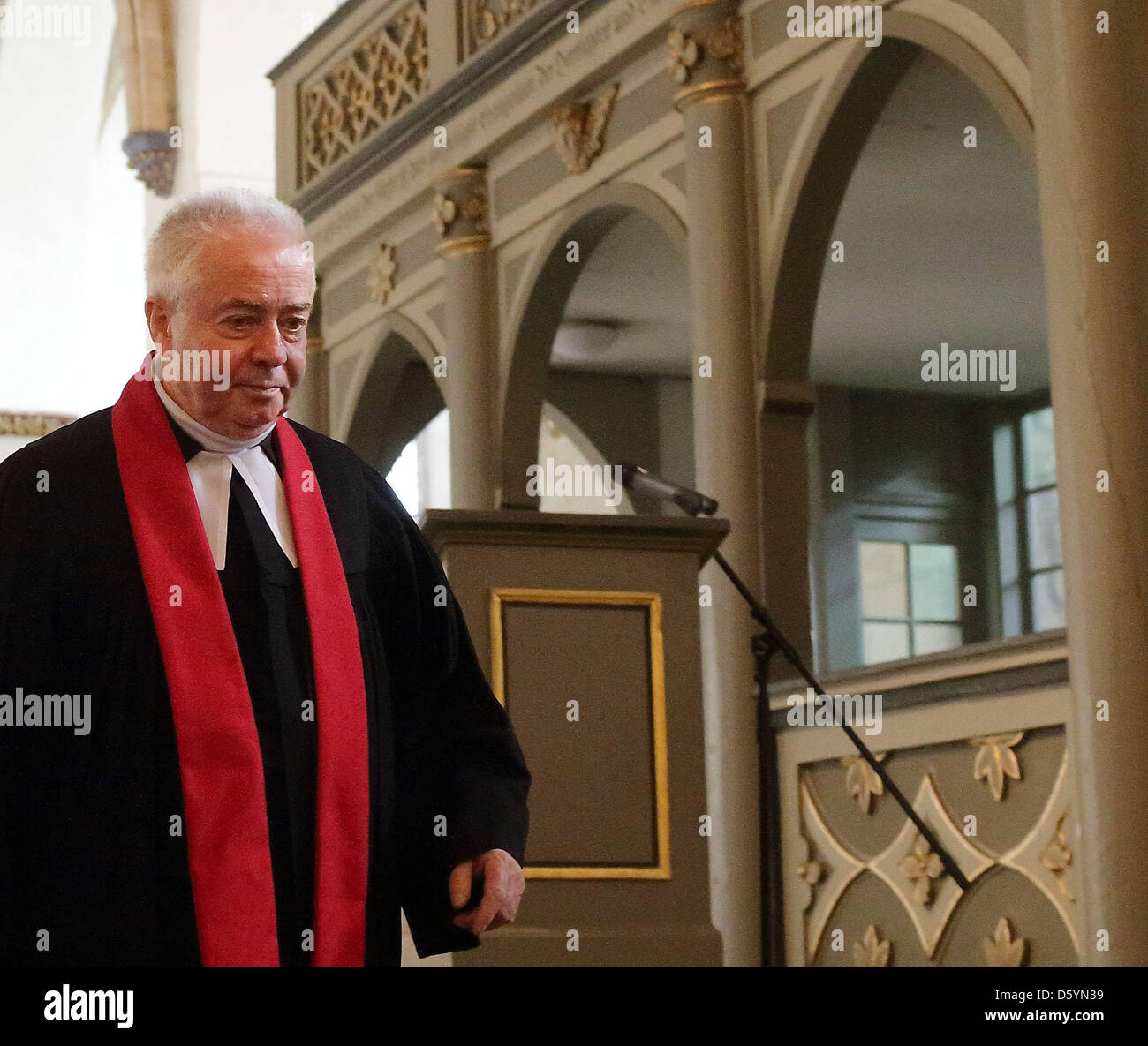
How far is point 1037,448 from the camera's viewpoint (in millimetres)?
15156

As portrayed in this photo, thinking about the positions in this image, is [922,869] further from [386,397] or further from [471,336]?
[386,397]

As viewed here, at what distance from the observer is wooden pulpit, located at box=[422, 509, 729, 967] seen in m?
5.45

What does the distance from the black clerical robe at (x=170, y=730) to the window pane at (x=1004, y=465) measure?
42.9 feet

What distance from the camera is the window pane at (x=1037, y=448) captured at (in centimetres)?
1505

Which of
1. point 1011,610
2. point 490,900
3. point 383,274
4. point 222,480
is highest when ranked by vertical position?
point 383,274

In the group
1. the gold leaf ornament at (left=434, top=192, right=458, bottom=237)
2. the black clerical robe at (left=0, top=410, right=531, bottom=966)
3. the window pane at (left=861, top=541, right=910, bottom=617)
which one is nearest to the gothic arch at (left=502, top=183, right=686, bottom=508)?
the gold leaf ornament at (left=434, top=192, right=458, bottom=237)

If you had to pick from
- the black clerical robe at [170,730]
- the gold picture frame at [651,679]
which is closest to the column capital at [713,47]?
the gold picture frame at [651,679]

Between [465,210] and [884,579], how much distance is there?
19.9 feet

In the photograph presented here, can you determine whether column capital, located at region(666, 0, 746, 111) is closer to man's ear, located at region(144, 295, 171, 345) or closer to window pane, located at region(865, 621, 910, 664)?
man's ear, located at region(144, 295, 171, 345)

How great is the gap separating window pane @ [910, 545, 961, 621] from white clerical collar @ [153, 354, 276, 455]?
42.6 ft

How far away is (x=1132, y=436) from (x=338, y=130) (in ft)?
24.5

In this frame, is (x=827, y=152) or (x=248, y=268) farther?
(x=827, y=152)

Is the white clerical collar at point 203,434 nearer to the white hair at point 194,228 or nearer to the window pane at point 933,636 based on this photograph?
the white hair at point 194,228

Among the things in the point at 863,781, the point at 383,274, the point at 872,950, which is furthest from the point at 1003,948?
the point at 383,274
